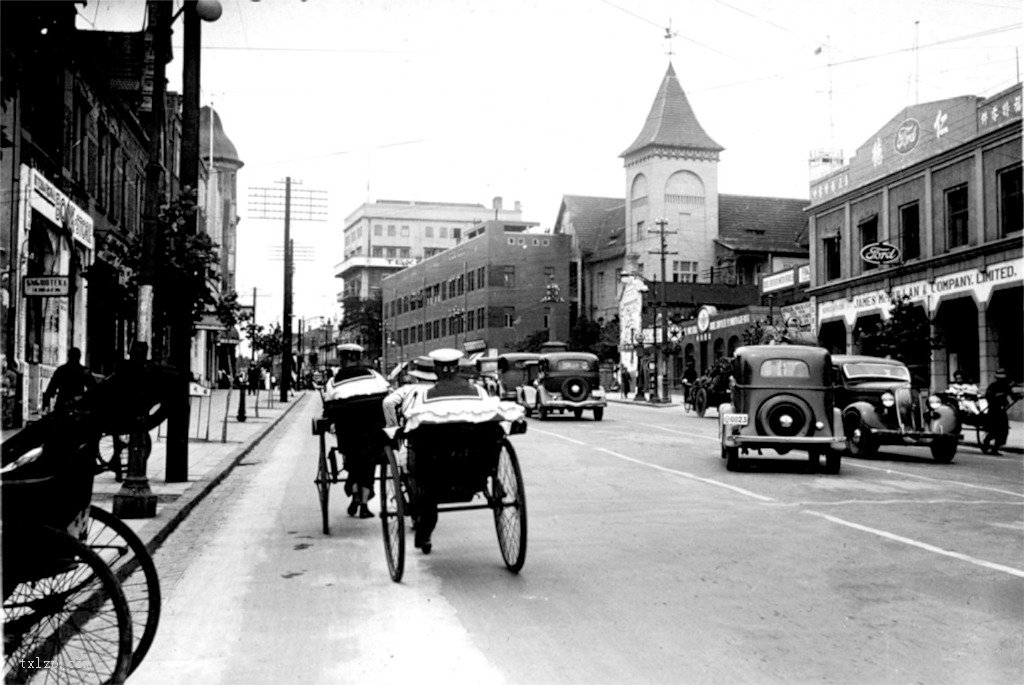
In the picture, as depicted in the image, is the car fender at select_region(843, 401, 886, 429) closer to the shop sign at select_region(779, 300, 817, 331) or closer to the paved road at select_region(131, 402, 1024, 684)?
the paved road at select_region(131, 402, 1024, 684)

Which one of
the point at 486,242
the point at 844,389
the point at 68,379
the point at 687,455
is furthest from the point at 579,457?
the point at 486,242

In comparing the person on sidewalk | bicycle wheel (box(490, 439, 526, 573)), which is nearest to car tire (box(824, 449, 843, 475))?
the person on sidewalk

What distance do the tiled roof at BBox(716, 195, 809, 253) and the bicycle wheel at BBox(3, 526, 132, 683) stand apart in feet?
245

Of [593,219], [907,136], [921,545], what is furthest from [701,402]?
[593,219]

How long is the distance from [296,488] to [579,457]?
5.60m

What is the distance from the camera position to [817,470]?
1538cm

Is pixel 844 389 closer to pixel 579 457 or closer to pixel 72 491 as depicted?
pixel 579 457

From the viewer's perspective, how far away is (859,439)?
1795 centimetres

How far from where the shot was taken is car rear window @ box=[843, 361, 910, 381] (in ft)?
62.2

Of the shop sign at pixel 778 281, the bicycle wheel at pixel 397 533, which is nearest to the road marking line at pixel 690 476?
the bicycle wheel at pixel 397 533

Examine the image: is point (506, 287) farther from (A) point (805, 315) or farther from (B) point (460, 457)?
(B) point (460, 457)

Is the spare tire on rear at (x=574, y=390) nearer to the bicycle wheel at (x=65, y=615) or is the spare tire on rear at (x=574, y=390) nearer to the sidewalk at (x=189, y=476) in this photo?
the sidewalk at (x=189, y=476)

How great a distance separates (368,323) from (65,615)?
389 feet

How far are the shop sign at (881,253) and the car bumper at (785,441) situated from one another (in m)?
22.1
